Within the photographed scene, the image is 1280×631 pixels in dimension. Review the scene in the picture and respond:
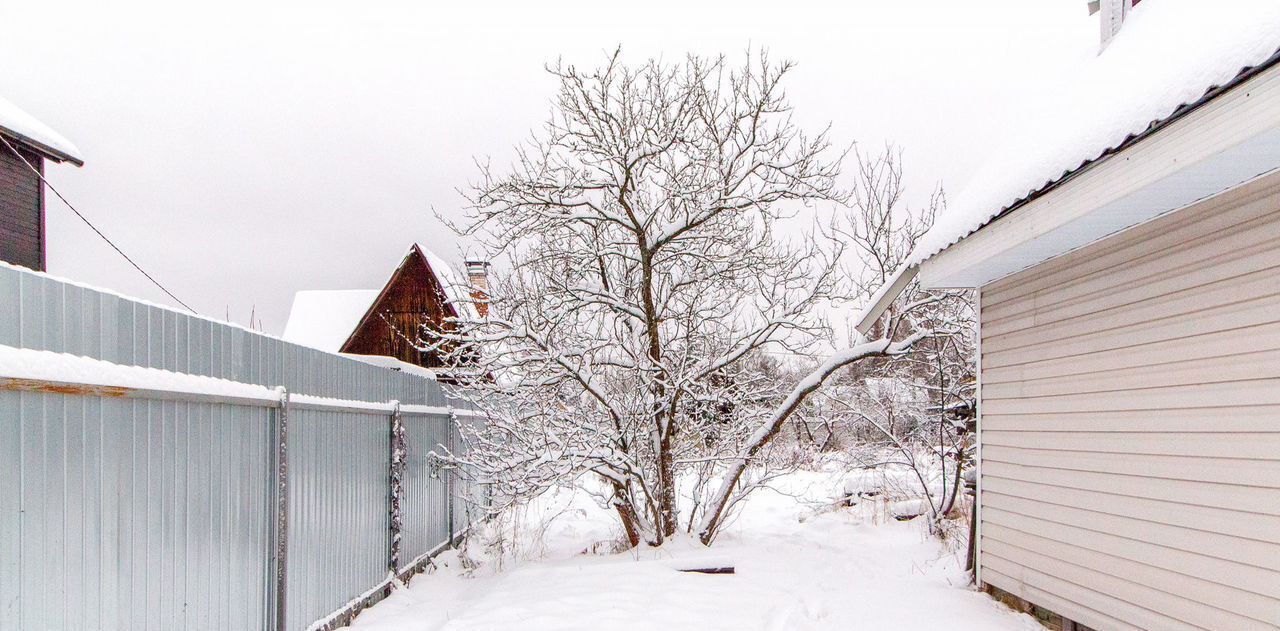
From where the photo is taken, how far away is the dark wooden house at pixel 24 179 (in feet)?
37.9

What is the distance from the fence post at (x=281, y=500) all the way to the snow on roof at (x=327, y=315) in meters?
17.7

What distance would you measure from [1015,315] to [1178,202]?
6.21 feet

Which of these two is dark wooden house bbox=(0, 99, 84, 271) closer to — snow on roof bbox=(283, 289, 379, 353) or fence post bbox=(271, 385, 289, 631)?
snow on roof bbox=(283, 289, 379, 353)

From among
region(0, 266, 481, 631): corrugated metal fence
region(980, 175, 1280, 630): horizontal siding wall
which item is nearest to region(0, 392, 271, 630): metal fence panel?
region(0, 266, 481, 631): corrugated metal fence

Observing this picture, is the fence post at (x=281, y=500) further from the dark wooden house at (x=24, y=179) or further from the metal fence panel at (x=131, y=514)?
the dark wooden house at (x=24, y=179)

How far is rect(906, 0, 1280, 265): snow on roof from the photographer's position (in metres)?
2.95

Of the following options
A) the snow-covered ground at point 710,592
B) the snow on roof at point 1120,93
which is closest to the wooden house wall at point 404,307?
the snow-covered ground at point 710,592

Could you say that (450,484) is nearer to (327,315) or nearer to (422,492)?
(422,492)

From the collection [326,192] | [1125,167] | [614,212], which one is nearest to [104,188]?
[326,192]

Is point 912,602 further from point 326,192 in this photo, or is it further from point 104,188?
point 104,188

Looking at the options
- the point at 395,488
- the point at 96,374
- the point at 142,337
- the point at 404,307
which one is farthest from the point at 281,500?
the point at 404,307

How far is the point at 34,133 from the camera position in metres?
11.8

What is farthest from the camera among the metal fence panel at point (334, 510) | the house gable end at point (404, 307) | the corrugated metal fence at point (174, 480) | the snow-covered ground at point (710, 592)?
the house gable end at point (404, 307)

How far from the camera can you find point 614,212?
7602mm
